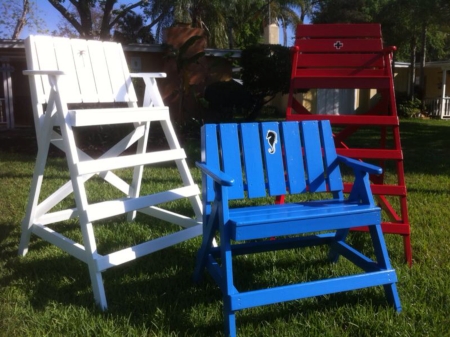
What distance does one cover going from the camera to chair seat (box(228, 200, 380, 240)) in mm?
2691

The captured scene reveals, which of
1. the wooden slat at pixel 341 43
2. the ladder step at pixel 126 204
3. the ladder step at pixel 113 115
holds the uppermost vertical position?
the wooden slat at pixel 341 43

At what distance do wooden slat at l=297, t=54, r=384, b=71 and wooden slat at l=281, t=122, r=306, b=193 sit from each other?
117 cm

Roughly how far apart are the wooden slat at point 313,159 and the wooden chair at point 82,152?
837 mm

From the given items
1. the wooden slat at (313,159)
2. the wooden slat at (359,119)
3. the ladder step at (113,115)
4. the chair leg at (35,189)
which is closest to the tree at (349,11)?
the wooden slat at (359,119)

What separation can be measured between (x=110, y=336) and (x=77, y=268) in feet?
3.66

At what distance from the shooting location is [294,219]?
2773 millimetres

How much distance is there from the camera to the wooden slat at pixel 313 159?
356 centimetres

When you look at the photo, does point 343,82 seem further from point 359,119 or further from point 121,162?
point 121,162

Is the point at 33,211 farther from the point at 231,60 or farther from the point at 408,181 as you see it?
the point at 231,60

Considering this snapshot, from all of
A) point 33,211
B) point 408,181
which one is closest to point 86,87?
point 33,211

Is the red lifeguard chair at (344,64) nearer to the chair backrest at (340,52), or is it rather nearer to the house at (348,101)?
the chair backrest at (340,52)

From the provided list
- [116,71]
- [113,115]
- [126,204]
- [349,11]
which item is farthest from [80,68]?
[349,11]

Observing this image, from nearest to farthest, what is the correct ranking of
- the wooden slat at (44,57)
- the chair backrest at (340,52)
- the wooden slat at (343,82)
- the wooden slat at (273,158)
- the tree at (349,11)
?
the wooden slat at (273,158)
the wooden slat at (44,57)
the wooden slat at (343,82)
the chair backrest at (340,52)
the tree at (349,11)

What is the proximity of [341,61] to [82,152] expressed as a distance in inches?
91.8
